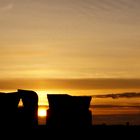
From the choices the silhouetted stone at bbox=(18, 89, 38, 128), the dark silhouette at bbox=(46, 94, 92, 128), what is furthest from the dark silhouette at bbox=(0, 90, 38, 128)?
the dark silhouette at bbox=(46, 94, 92, 128)

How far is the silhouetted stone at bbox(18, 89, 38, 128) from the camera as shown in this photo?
120 m

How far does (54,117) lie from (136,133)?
55.3 ft

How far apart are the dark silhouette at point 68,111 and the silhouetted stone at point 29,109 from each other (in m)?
6.84

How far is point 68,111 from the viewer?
135 metres

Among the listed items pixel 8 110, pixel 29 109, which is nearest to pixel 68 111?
pixel 29 109

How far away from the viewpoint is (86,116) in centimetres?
13288

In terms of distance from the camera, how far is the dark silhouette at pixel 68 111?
132250 millimetres

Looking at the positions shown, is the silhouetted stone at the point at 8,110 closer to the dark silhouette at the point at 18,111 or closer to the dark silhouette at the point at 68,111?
the dark silhouette at the point at 18,111

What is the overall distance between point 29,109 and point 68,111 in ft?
46.2

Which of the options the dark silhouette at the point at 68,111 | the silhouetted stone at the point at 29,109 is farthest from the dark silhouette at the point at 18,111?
the dark silhouette at the point at 68,111

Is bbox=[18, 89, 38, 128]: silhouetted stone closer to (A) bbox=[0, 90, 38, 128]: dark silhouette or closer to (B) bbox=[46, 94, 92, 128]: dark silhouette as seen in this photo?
(A) bbox=[0, 90, 38, 128]: dark silhouette

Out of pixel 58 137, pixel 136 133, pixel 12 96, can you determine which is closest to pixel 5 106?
pixel 12 96

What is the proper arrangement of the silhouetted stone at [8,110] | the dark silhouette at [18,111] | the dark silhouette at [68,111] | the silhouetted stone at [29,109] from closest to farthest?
the dark silhouette at [18,111] → the silhouetted stone at [8,110] → the silhouetted stone at [29,109] → the dark silhouette at [68,111]

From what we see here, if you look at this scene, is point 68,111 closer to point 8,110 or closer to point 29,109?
point 29,109
